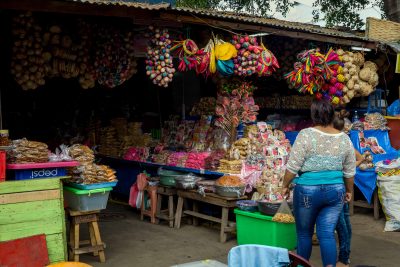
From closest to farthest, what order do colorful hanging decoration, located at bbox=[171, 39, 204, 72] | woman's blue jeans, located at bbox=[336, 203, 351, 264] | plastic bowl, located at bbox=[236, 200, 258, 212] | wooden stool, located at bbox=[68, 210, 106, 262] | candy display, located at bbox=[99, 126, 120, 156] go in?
woman's blue jeans, located at bbox=[336, 203, 351, 264]
wooden stool, located at bbox=[68, 210, 106, 262]
plastic bowl, located at bbox=[236, 200, 258, 212]
colorful hanging decoration, located at bbox=[171, 39, 204, 72]
candy display, located at bbox=[99, 126, 120, 156]

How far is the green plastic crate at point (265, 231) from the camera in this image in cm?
559

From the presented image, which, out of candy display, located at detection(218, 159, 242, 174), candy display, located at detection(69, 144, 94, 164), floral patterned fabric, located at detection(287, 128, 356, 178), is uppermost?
floral patterned fabric, located at detection(287, 128, 356, 178)

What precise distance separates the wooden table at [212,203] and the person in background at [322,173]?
6.47 feet

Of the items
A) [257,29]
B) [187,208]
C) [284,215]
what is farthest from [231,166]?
[257,29]

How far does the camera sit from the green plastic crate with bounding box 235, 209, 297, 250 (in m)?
Answer: 5.59

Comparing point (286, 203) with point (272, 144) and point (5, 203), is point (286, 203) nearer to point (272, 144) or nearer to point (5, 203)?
point (272, 144)

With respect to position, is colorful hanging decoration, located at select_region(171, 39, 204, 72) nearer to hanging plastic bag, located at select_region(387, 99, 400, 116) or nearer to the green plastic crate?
the green plastic crate

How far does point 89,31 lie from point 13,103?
11.3 ft

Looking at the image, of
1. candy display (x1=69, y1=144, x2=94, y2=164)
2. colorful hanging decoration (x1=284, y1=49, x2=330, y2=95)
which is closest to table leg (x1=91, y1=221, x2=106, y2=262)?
candy display (x1=69, y1=144, x2=94, y2=164)

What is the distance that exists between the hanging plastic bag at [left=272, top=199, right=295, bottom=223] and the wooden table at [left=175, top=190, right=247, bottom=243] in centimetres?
96

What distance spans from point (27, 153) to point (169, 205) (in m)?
2.84

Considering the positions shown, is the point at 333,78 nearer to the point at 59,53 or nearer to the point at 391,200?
the point at 391,200

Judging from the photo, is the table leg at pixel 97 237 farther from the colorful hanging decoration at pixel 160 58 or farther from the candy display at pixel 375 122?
the candy display at pixel 375 122

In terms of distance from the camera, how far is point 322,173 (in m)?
4.32
